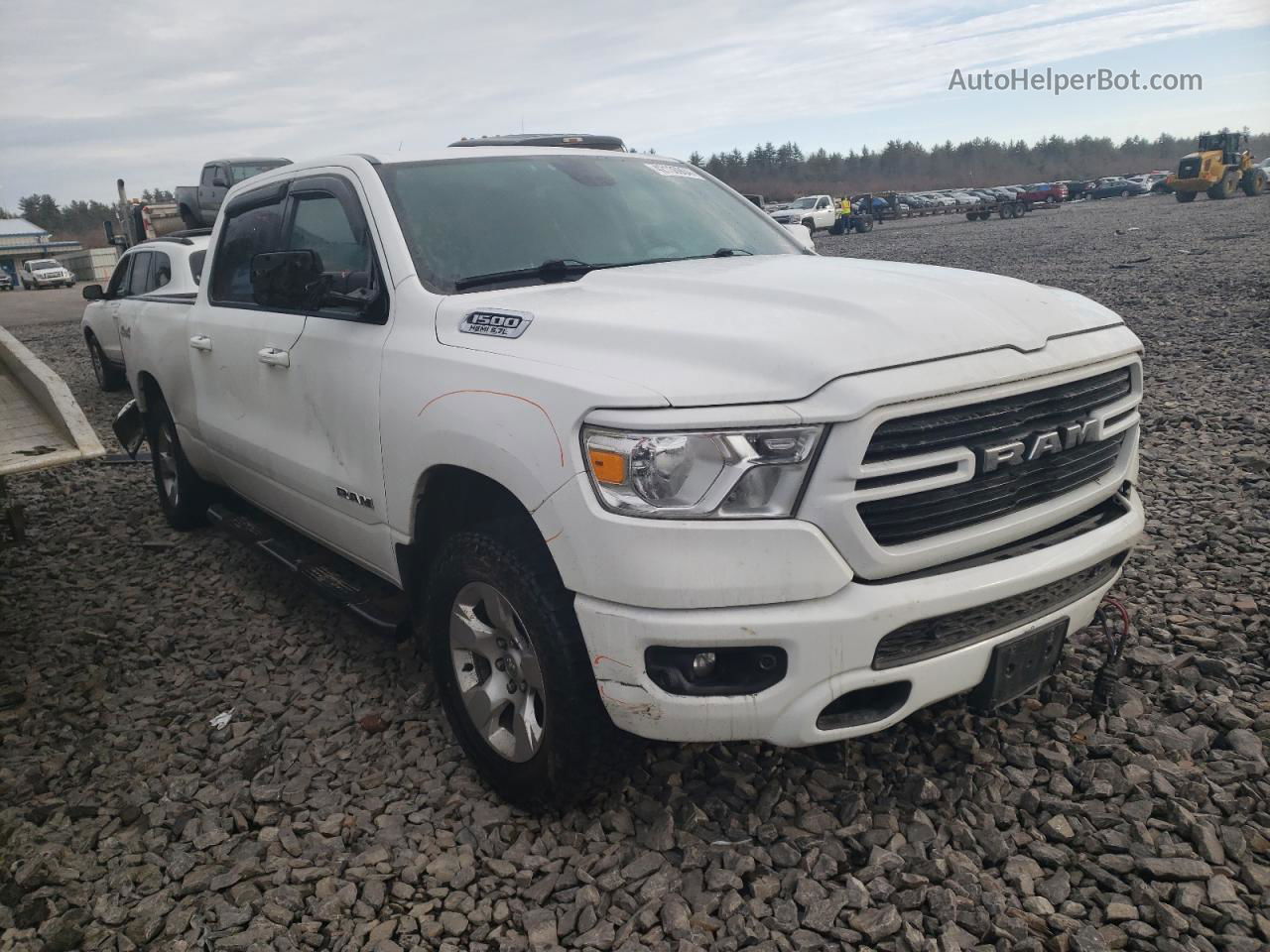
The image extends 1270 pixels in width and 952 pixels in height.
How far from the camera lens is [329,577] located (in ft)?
12.9

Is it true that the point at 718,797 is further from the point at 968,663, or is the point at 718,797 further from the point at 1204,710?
the point at 1204,710

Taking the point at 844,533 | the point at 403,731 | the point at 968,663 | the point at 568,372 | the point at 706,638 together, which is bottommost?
the point at 403,731

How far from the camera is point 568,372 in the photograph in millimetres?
2434

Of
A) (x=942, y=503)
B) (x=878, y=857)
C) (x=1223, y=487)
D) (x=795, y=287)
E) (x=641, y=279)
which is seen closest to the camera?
(x=942, y=503)

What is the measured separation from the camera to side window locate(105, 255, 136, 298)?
1052cm

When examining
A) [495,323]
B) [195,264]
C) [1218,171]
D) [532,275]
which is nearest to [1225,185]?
[1218,171]

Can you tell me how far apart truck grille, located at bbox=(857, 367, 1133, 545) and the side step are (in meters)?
1.89

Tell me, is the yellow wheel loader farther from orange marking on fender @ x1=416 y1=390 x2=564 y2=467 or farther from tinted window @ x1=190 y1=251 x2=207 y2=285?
orange marking on fender @ x1=416 y1=390 x2=564 y2=467

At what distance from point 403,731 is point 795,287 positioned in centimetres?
208

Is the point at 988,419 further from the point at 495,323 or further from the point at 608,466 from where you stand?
the point at 495,323

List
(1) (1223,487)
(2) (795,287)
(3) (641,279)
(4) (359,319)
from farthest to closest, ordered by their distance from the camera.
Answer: (1) (1223,487)
(4) (359,319)
(3) (641,279)
(2) (795,287)

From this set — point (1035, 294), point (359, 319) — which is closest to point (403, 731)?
point (359, 319)

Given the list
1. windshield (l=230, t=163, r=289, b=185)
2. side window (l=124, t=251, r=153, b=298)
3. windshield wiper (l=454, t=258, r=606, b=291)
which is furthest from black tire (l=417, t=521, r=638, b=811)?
windshield (l=230, t=163, r=289, b=185)

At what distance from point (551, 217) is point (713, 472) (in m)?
1.69
